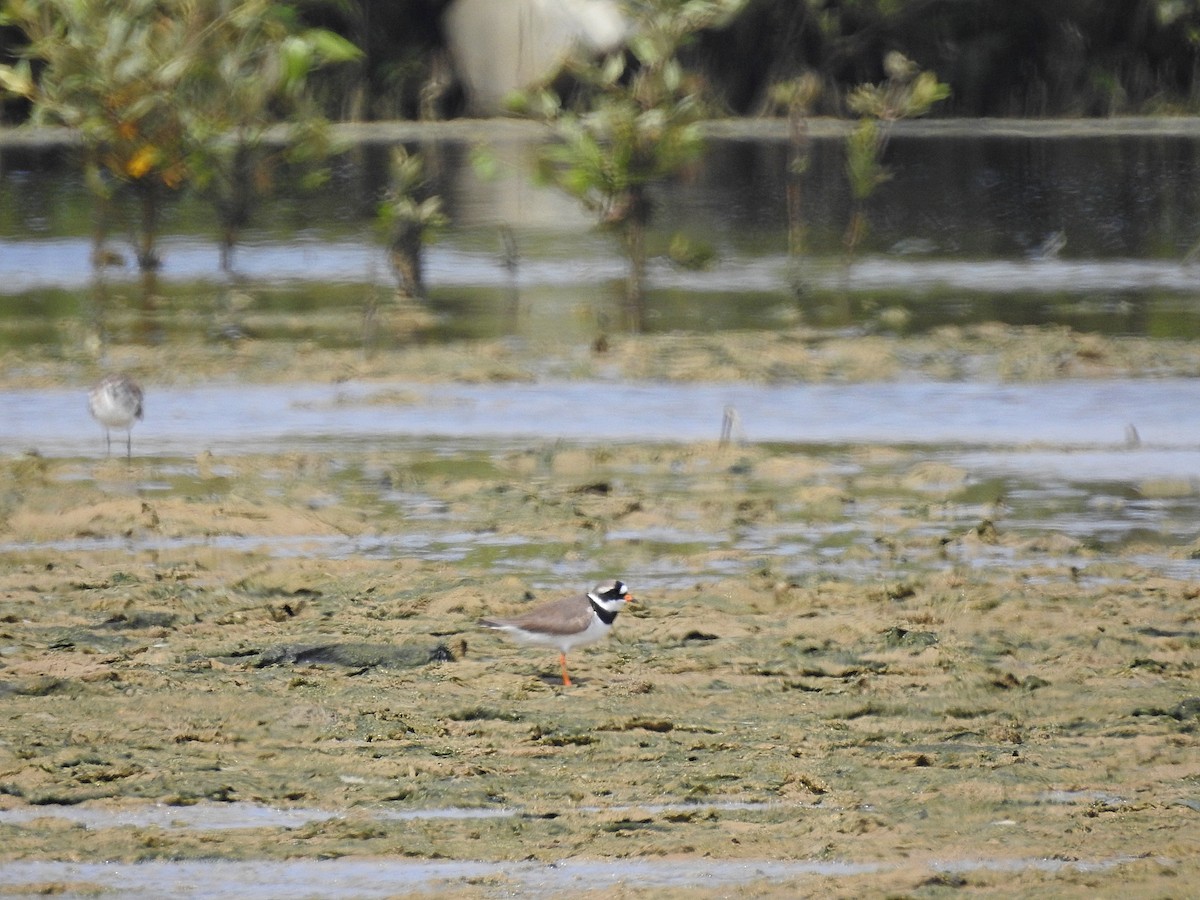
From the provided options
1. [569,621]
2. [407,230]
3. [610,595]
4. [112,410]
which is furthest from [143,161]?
[569,621]

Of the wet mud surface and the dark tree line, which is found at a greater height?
the wet mud surface

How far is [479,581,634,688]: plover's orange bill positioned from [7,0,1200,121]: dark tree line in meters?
23.2

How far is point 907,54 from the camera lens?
1161 inches

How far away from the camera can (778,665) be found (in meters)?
5.84

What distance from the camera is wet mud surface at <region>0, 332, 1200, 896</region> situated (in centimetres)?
437

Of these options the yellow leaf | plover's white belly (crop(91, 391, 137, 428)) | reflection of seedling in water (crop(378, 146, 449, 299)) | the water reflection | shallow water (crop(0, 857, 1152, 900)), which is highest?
shallow water (crop(0, 857, 1152, 900))

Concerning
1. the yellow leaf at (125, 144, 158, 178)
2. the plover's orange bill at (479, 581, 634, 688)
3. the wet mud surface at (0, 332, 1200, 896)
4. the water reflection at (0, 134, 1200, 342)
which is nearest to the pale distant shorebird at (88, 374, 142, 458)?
the wet mud surface at (0, 332, 1200, 896)

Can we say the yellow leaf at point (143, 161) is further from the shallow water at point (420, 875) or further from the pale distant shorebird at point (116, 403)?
the shallow water at point (420, 875)

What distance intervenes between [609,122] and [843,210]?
23.0ft

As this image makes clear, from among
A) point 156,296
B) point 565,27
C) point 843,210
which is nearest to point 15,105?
point 565,27

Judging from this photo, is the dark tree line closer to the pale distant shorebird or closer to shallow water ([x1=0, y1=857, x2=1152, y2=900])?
the pale distant shorebird

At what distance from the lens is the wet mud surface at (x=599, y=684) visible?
4371 millimetres

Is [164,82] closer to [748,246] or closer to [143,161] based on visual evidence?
A: [143,161]

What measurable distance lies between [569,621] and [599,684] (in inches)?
7.2
